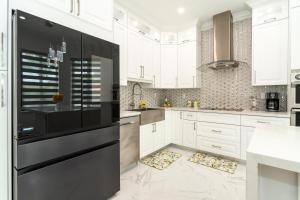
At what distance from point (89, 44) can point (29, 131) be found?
0.88m

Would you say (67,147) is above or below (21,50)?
below

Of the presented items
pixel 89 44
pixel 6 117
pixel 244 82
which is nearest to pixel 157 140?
pixel 244 82

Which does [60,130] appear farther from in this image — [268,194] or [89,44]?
[268,194]

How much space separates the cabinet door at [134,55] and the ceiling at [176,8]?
0.46 m

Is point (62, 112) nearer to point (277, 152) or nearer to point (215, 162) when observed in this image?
point (277, 152)

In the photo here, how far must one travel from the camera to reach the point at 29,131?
3.77 ft

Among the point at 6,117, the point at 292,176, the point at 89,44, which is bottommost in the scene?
the point at 292,176

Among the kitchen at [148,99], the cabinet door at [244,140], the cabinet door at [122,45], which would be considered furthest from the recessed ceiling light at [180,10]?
the cabinet door at [244,140]

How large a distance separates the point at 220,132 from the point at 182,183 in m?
1.26

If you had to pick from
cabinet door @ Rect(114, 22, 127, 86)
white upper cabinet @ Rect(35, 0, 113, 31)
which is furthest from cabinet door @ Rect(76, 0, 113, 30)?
cabinet door @ Rect(114, 22, 127, 86)

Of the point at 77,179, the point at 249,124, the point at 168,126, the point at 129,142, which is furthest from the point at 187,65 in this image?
the point at 77,179

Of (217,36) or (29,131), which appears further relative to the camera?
(217,36)

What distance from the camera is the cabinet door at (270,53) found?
8.27ft

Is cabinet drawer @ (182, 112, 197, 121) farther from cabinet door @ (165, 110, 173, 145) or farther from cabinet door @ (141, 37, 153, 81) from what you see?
cabinet door @ (141, 37, 153, 81)
